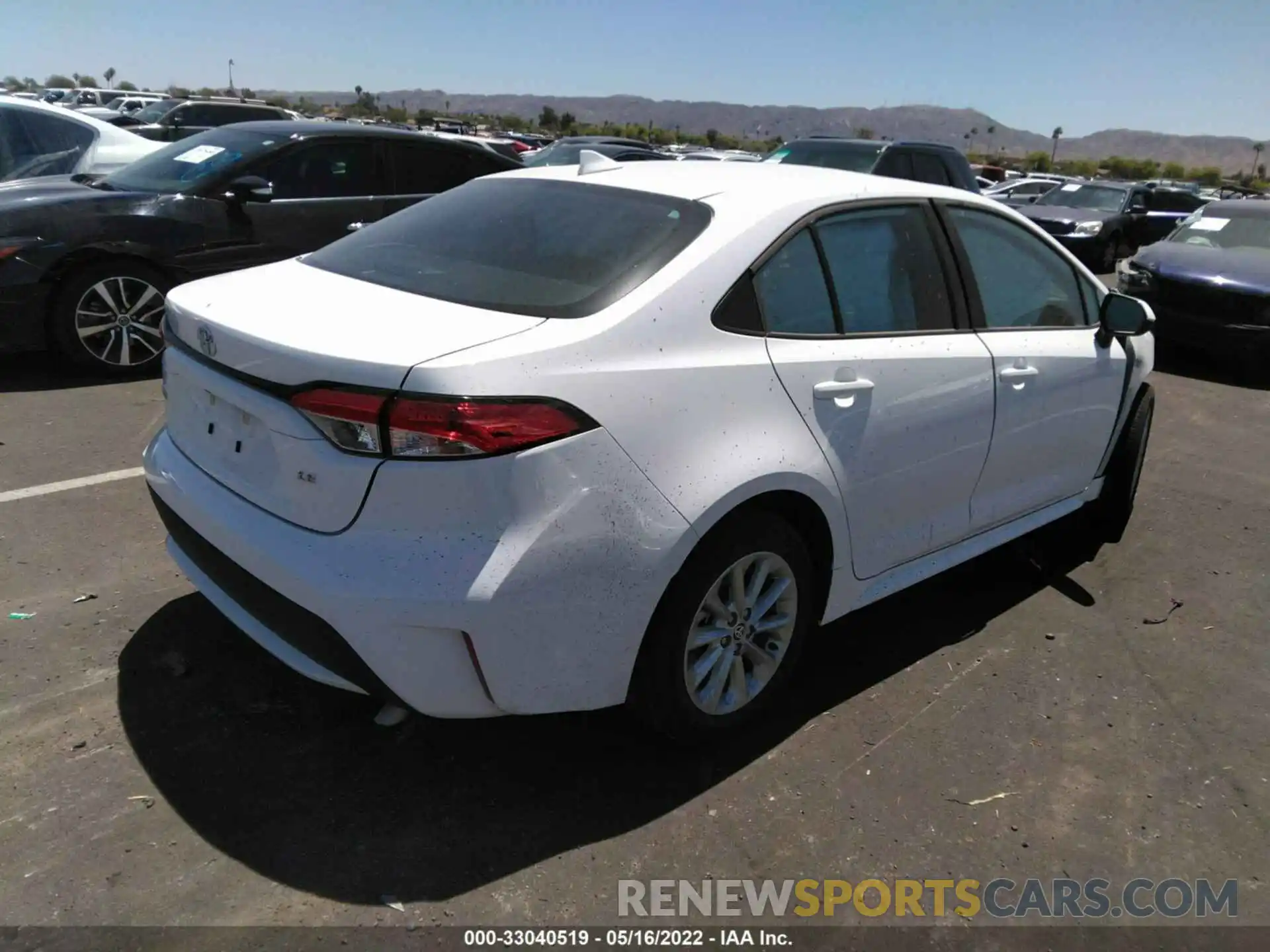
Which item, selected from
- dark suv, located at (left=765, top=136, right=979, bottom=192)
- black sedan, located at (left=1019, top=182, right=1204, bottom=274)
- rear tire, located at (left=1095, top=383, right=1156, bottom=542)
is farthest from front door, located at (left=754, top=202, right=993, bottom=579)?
black sedan, located at (left=1019, top=182, right=1204, bottom=274)

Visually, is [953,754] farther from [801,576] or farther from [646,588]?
[646,588]

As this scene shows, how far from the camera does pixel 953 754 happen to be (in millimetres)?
3146

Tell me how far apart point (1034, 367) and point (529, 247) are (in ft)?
6.54

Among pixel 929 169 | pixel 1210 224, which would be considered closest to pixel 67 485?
pixel 929 169

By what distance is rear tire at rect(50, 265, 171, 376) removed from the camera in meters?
6.02

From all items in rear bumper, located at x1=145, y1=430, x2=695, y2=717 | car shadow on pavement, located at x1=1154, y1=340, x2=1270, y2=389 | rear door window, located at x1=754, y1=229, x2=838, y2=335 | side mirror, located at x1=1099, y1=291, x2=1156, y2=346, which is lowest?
car shadow on pavement, located at x1=1154, y1=340, x2=1270, y2=389

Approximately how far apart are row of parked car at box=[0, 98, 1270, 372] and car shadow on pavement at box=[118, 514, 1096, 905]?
105 inches

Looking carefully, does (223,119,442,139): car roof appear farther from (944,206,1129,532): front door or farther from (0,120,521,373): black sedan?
(944,206,1129,532): front door

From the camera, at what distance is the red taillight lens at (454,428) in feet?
7.45

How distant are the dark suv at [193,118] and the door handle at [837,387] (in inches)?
645

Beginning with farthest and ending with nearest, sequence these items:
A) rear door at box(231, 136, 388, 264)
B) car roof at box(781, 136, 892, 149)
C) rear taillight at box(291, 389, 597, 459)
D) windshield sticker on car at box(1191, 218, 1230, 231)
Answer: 1. car roof at box(781, 136, 892, 149)
2. windshield sticker on car at box(1191, 218, 1230, 231)
3. rear door at box(231, 136, 388, 264)
4. rear taillight at box(291, 389, 597, 459)

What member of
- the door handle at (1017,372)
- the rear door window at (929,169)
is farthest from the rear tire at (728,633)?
the rear door window at (929,169)

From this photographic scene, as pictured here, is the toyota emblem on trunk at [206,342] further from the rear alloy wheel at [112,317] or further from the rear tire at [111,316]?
the rear alloy wheel at [112,317]

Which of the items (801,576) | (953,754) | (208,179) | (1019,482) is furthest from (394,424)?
(208,179)
